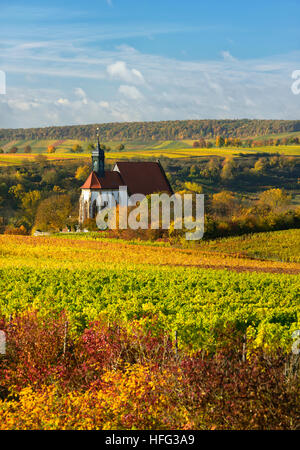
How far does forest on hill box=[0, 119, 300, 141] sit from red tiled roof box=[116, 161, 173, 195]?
9673cm

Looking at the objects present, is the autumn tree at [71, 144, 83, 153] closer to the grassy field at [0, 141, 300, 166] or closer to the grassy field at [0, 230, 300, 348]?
the grassy field at [0, 141, 300, 166]

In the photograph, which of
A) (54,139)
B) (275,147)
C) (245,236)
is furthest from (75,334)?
(54,139)

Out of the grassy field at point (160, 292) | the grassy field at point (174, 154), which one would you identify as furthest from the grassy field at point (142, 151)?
the grassy field at point (160, 292)

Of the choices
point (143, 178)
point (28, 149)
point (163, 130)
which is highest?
point (163, 130)

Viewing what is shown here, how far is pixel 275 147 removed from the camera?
445 feet

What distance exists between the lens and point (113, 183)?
71.4m

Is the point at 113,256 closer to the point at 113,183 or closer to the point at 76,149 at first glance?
the point at 113,183

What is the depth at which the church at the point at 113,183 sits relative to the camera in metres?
70.1

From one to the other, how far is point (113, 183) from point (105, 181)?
101 cm

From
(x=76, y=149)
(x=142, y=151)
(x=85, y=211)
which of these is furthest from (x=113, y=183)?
(x=142, y=151)

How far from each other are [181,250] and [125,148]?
12114cm

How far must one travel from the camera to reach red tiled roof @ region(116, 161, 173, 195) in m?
71.4
